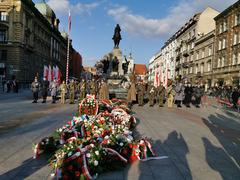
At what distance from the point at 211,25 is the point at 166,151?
53.4 m

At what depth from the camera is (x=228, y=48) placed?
3800 cm

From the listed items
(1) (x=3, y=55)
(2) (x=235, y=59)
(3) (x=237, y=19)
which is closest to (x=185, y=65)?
(3) (x=237, y=19)

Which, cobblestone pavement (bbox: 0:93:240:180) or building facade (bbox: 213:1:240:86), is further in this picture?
building facade (bbox: 213:1:240:86)

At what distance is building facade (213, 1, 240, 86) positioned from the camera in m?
35.5

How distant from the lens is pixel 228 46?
38156 millimetres

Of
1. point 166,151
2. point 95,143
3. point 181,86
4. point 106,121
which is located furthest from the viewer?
point 181,86

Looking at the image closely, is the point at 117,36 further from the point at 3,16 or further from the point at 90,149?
the point at 3,16

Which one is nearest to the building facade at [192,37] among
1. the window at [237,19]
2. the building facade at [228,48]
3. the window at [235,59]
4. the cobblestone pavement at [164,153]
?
the building facade at [228,48]

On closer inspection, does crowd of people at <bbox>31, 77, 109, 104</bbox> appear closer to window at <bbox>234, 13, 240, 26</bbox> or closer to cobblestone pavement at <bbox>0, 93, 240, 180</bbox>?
cobblestone pavement at <bbox>0, 93, 240, 180</bbox>

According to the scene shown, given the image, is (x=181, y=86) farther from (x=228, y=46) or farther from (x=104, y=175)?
(x=228, y=46)

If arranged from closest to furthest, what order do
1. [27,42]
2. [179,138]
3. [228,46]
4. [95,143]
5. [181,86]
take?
1. [95,143]
2. [179,138]
3. [181,86]
4. [228,46]
5. [27,42]

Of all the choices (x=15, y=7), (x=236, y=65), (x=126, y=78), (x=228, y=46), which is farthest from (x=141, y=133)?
(x=15, y=7)

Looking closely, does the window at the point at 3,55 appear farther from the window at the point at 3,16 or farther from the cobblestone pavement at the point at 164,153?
the cobblestone pavement at the point at 164,153

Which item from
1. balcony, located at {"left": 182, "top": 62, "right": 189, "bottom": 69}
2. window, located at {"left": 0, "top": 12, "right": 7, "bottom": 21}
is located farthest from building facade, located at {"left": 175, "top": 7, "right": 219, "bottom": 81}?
window, located at {"left": 0, "top": 12, "right": 7, "bottom": 21}
